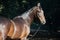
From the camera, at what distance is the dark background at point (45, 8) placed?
43.1ft

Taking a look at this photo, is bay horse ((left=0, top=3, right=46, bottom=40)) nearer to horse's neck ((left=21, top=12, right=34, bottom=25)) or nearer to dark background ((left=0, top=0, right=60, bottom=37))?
horse's neck ((left=21, top=12, right=34, bottom=25))

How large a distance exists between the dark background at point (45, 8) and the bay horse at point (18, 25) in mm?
3174

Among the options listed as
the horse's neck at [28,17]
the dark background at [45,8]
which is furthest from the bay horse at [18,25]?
the dark background at [45,8]

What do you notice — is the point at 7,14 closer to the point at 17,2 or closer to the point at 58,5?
the point at 17,2

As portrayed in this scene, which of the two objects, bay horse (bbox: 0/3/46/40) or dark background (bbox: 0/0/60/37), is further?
dark background (bbox: 0/0/60/37)

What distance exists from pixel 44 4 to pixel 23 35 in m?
5.50

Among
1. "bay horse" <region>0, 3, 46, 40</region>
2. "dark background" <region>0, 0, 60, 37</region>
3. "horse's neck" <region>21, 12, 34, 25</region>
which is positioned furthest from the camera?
"dark background" <region>0, 0, 60, 37</region>

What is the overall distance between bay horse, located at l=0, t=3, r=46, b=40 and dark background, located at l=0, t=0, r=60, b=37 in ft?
10.4

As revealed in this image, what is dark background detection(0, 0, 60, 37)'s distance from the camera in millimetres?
13148

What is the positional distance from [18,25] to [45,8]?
222 inches

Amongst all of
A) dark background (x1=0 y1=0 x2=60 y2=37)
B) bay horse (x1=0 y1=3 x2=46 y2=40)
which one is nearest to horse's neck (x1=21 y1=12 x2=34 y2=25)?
bay horse (x1=0 y1=3 x2=46 y2=40)

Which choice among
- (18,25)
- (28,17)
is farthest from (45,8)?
(18,25)

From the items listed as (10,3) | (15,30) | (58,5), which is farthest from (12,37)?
(58,5)

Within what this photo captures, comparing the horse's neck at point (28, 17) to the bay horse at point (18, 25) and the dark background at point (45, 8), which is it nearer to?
the bay horse at point (18, 25)
